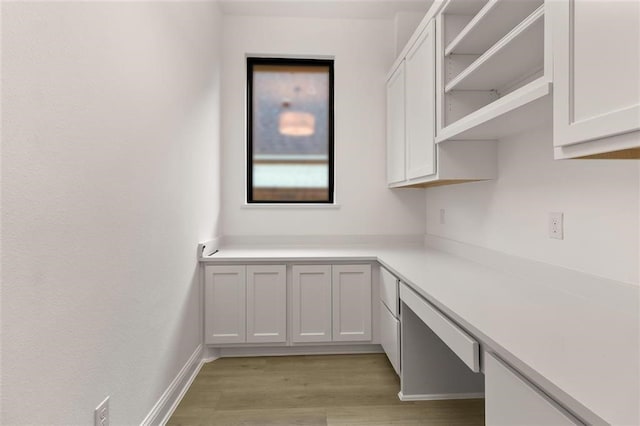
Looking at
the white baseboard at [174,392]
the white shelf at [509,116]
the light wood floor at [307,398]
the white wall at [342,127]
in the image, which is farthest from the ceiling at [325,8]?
the light wood floor at [307,398]

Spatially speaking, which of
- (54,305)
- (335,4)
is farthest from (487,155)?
(54,305)

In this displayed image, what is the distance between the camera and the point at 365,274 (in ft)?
8.14

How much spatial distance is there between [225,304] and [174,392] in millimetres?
638

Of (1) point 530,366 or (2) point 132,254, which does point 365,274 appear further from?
(1) point 530,366

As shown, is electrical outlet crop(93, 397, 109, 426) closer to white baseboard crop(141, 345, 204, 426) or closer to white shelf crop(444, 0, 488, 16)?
white baseboard crop(141, 345, 204, 426)

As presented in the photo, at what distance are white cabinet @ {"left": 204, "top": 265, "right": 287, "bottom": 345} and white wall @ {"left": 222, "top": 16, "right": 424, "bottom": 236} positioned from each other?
59 cm

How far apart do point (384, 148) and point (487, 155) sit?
1.21 m

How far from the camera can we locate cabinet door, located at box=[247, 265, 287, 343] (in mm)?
2432

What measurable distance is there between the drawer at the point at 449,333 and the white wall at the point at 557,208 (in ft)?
1.88

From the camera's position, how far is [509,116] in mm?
1330

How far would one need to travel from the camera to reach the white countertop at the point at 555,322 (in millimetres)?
687

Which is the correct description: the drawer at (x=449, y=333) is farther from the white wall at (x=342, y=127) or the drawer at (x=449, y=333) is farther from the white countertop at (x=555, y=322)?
the white wall at (x=342, y=127)

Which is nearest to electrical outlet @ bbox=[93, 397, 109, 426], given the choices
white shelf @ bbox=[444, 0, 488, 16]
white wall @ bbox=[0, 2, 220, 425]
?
white wall @ bbox=[0, 2, 220, 425]

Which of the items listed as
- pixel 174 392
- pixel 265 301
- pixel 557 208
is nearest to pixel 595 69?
pixel 557 208
